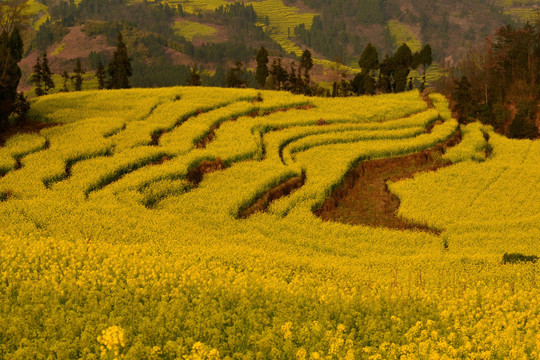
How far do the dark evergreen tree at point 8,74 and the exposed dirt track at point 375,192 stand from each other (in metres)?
25.2

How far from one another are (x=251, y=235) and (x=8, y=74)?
84.4ft

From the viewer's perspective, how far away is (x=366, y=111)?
168 feet

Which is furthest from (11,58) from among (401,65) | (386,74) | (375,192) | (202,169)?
(386,74)

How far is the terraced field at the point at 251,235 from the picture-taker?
1020cm

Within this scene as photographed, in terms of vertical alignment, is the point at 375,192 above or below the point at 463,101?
below

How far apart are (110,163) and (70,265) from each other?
702 inches

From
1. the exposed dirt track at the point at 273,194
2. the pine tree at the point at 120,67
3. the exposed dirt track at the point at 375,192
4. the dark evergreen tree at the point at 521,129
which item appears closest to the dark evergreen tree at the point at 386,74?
the dark evergreen tree at the point at 521,129

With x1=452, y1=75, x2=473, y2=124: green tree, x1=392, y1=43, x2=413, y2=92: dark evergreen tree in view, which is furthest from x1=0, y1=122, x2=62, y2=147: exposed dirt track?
x1=392, y1=43, x2=413, y2=92: dark evergreen tree

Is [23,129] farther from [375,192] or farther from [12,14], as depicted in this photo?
[375,192]

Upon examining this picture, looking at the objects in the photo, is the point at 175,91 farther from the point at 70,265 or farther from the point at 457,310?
the point at 457,310

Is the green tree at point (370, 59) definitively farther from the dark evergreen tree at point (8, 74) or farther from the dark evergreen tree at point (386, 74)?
the dark evergreen tree at point (8, 74)

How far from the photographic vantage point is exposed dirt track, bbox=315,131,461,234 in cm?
2920

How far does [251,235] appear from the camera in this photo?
76.4 ft

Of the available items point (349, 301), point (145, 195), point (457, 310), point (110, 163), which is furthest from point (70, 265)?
point (110, 163)
